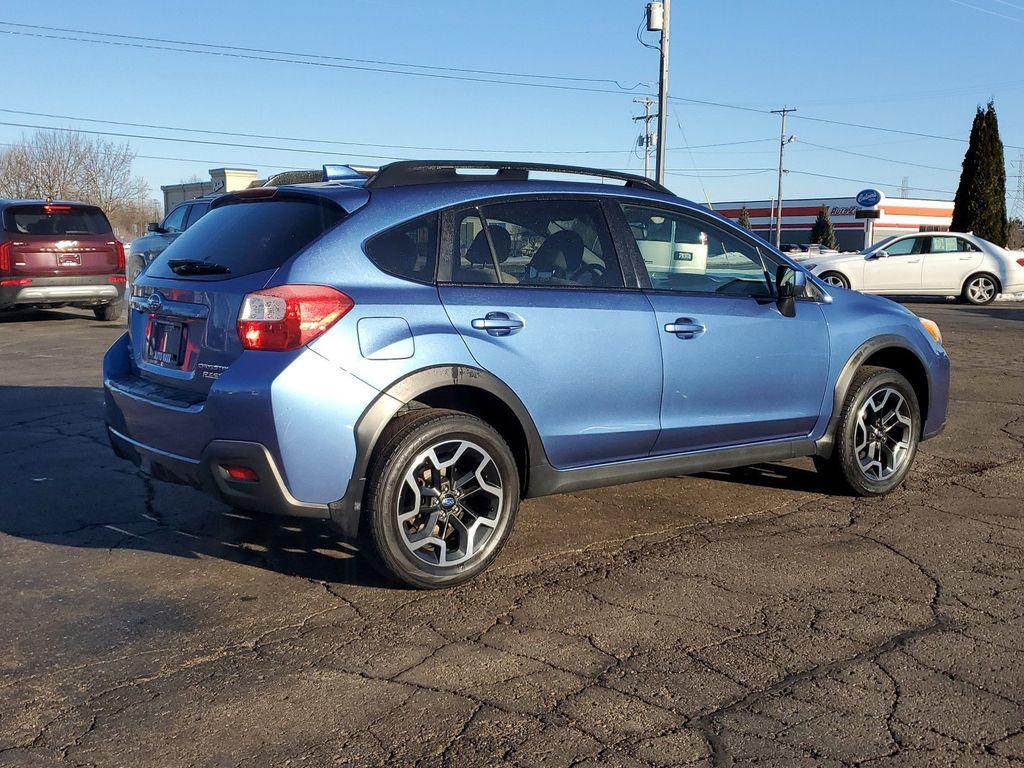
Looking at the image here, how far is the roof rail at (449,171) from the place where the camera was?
14.8ft

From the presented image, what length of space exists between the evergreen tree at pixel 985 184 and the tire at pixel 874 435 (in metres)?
31.4

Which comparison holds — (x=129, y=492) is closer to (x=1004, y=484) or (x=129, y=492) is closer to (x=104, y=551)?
(x=104, y=551)

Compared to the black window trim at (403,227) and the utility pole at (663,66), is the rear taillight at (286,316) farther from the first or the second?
the utility pole at (663,66)

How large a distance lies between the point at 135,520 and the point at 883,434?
411 cm

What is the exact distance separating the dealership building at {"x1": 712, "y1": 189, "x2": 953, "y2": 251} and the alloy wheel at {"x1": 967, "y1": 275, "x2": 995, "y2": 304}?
45.7 m

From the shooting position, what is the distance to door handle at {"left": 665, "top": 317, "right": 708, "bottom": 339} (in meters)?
4.93

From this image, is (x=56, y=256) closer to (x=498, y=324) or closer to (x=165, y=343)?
(x=165, y=343)

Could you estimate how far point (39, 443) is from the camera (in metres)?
7.04

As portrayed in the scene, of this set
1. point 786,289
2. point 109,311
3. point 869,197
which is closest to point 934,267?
point 109,311

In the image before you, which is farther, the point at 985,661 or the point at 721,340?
the point at 721,340

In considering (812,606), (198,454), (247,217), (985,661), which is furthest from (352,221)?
(985,661)

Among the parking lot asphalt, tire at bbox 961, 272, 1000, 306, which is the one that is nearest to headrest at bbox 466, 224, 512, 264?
the parking lot asphalt

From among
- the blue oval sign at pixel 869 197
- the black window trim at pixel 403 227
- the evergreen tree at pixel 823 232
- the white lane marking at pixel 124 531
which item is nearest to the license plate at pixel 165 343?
the black window trim at pixel 403 227

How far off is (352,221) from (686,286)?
1.78 metres
